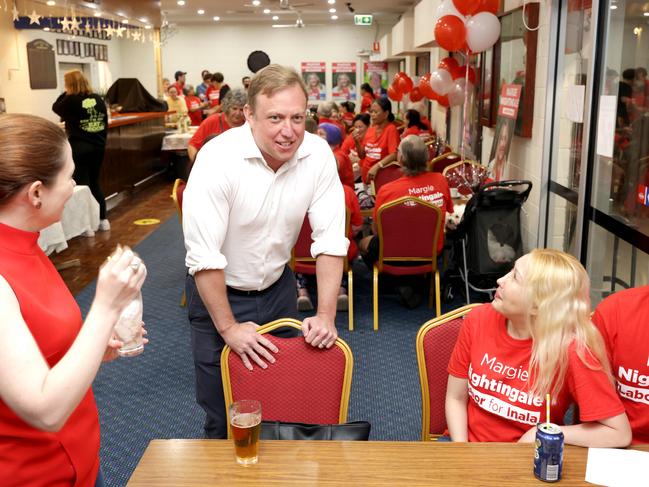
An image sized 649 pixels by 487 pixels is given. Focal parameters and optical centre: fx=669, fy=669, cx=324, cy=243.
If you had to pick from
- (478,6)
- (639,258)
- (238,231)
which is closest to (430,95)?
(478,6)

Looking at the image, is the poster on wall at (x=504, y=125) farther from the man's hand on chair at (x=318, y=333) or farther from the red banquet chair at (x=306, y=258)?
the man's hand on chair at (x=318, y=333)

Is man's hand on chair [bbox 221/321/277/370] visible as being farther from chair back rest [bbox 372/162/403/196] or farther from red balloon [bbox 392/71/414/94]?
red balloon [bbox 392/71/414/94]

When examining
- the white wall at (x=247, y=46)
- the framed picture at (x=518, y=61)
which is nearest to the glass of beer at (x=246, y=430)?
the framed picture at (x=518, y=61)

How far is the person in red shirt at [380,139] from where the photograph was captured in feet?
23.1

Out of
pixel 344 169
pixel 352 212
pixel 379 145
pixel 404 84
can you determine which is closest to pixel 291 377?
pixel 352 212

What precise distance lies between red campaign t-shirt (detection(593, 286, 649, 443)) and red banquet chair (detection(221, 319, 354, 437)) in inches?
30.4

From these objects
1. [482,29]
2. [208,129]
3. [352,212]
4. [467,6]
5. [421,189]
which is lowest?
[352,212]

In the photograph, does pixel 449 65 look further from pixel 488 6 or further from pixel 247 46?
pixel 247 46

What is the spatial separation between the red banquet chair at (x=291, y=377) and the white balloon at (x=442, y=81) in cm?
548

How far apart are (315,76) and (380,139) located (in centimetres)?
1327

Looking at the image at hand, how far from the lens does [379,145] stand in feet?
23.8

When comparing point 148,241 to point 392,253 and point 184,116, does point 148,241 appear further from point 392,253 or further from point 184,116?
point 184,116

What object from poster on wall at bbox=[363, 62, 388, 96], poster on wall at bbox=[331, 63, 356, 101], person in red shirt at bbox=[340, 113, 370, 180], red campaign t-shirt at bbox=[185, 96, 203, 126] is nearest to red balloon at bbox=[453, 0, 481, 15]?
person in red shirt at bbox=[340, 113, 370, 180]

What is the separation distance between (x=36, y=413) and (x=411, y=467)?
0.84 metres
